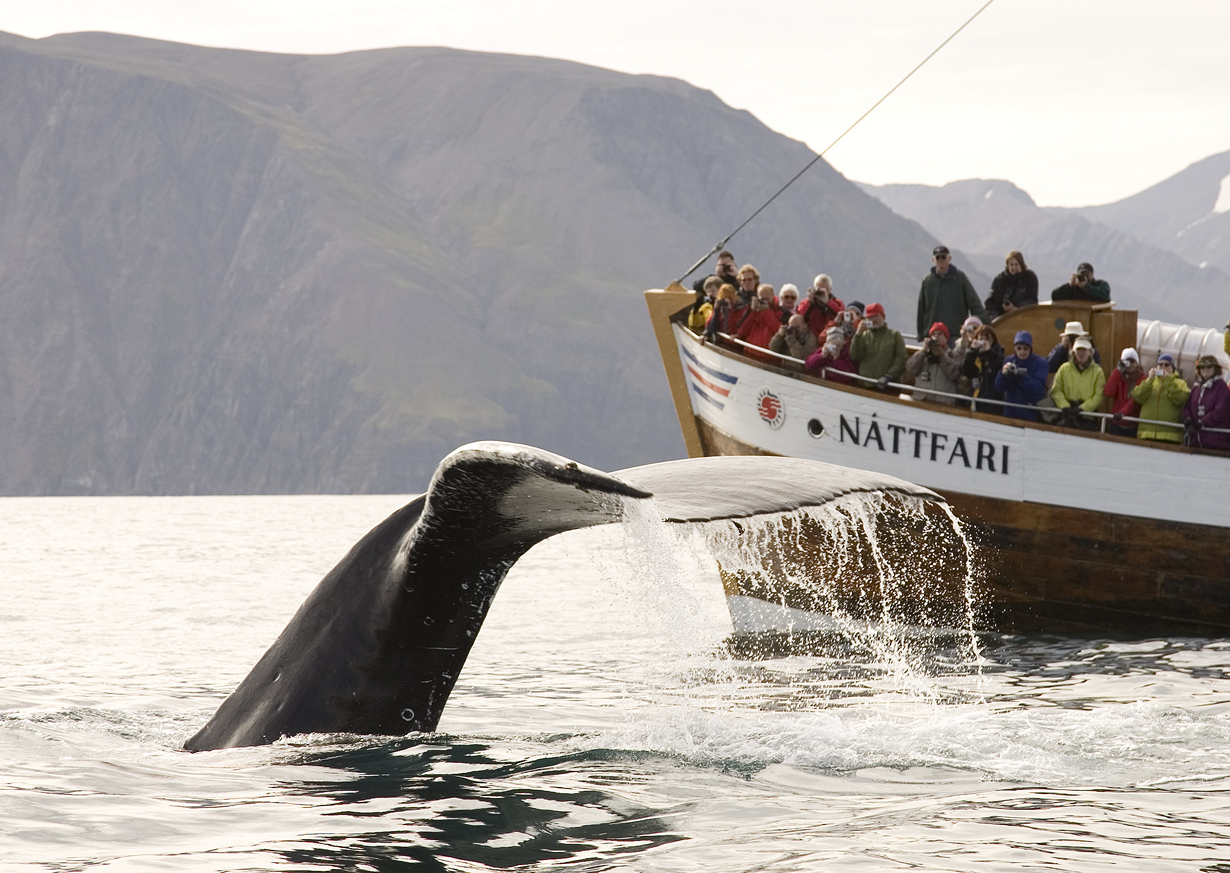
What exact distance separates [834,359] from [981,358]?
5.01ft

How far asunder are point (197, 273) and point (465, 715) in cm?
14886

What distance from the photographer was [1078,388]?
13422mm

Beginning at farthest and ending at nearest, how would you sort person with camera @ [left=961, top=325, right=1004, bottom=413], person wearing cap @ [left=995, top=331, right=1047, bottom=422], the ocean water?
person with camera @ [left=961, top=325, right=1004, bottom=413] < person wearing cap @ [left=995, top=331, right=1047, bottom=422] < the ocean water

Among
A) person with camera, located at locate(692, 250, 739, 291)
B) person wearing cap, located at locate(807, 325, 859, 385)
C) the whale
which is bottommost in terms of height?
the whale

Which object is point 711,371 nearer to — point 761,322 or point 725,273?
point 761,322

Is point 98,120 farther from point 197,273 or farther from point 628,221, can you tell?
point 628,221

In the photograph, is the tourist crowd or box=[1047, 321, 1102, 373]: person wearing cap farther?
box=[1047, 321, 1102, 373]: person wearing cap

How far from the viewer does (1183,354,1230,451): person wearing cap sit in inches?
507

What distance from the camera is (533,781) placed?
20.5 feet

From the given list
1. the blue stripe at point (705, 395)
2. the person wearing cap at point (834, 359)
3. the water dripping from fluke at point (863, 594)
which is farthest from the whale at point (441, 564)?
the blue stripe at point (705, 395)

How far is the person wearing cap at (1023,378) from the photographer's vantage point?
13.5 metres

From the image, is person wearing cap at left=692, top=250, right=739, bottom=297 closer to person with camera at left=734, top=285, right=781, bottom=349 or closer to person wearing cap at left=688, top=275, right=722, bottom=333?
person wearing cap at left=688, top=275, right=722, bottom=333

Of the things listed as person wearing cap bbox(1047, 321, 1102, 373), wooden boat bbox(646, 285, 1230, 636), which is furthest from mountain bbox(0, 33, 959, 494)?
person wearing cap bbox(1047, 321, 1102, 373)

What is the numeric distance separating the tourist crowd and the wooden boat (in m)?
0.24
